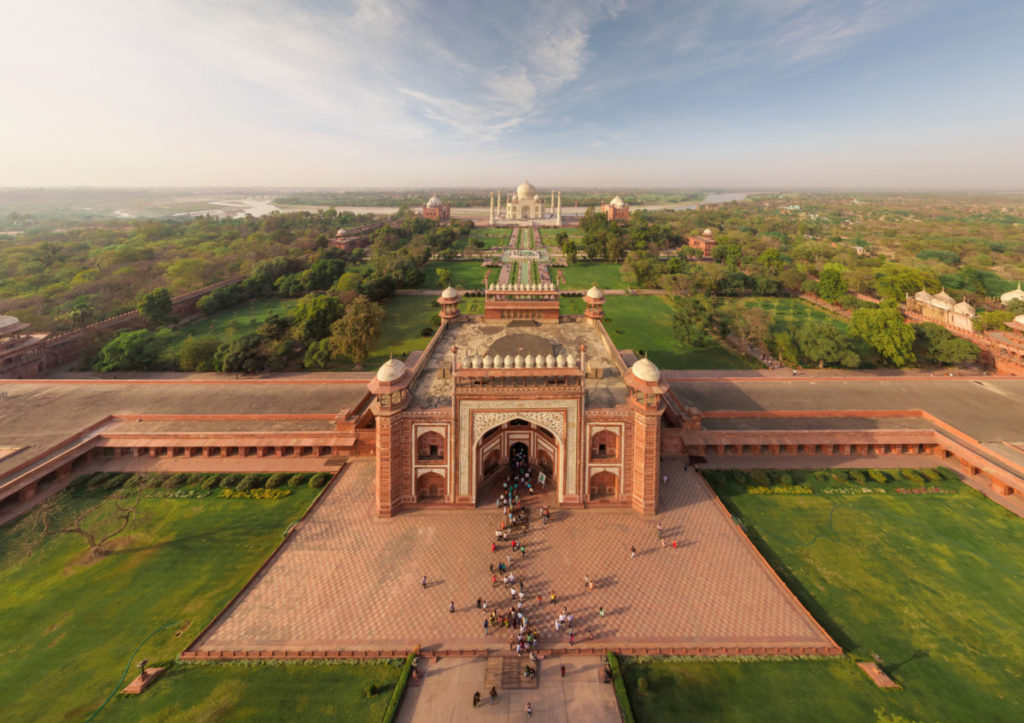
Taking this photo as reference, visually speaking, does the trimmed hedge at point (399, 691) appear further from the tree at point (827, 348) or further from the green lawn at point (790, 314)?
the green lawn at point (790, 314)

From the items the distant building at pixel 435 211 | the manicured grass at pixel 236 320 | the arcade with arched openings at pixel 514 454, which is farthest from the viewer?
the distant building at pixel 435 211

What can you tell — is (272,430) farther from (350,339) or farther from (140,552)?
(350,339)

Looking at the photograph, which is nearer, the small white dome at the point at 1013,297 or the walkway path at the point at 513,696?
the walkway path at the point at 513,696

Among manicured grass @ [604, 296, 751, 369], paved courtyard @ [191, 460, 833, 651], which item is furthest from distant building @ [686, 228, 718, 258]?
paved courtyard @ [191, 460, 833, 651]

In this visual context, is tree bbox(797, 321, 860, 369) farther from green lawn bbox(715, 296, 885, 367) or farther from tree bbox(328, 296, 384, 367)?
tree bbox(328, 296, 384, 367)

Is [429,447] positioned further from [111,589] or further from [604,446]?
[111,589]

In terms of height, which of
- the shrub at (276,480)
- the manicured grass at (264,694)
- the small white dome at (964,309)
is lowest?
the manicured grass at (264,694)

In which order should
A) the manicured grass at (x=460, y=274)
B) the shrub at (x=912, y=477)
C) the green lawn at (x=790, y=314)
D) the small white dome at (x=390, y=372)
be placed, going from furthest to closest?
the manicured grass at (x=460, y=274), the green lawn at (x=790, y=314), the shrub at (x=912, y=477), the small white dome at (x=390, y=372)

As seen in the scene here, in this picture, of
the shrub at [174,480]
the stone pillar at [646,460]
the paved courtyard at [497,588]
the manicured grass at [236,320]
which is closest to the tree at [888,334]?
the paved courtyard at [497,588]
